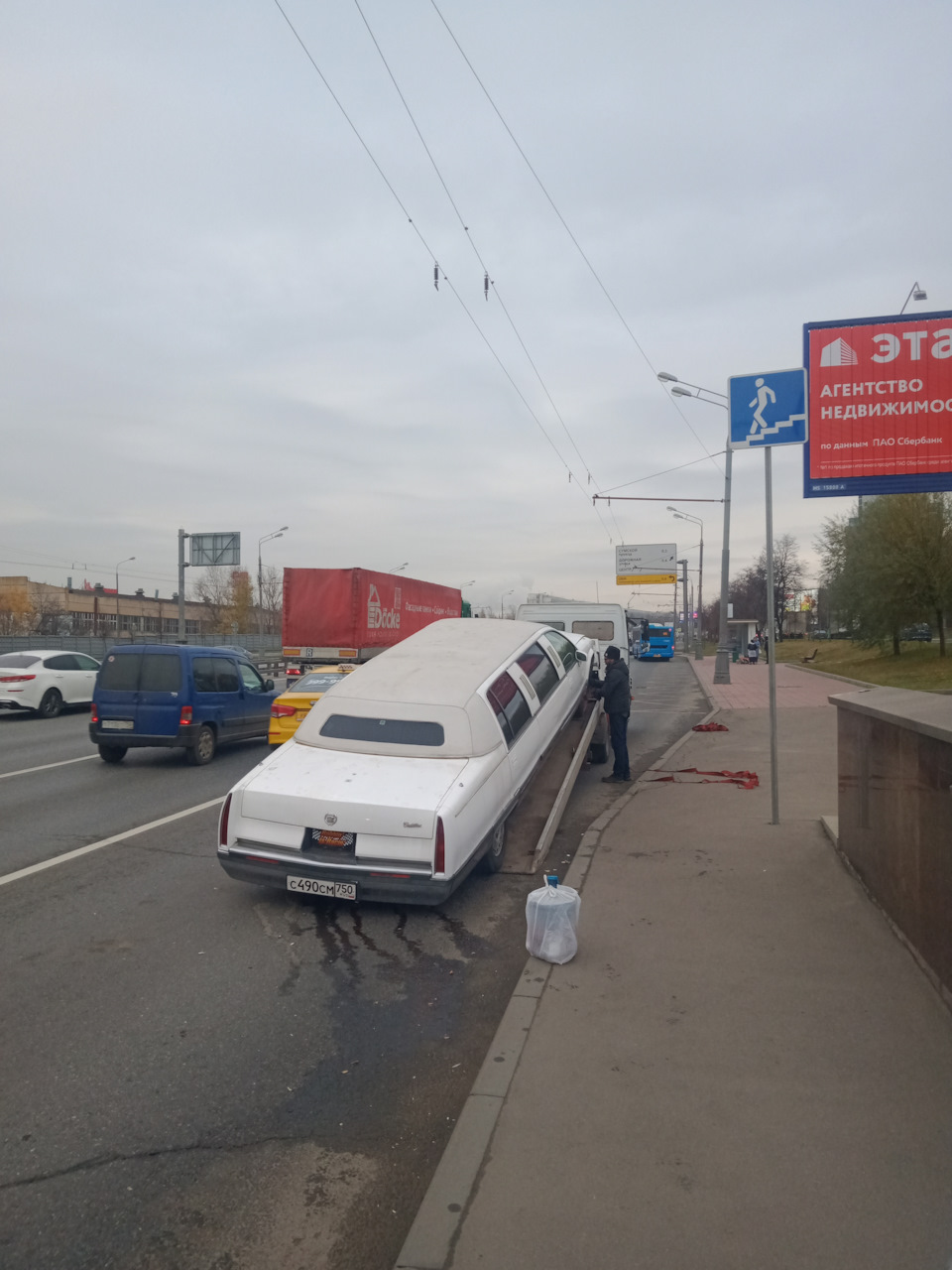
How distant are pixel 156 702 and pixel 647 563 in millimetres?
49861

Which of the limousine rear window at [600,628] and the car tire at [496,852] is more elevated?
the limousine rear window at [600,628]

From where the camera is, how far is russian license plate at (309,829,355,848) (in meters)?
5.84

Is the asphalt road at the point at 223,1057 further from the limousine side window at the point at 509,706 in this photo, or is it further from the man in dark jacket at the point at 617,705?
the man in dark jacket at the point at 617,705

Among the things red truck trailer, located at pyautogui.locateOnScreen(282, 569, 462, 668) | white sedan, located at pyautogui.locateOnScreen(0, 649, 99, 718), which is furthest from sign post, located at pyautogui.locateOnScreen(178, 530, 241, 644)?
white sedan, located at pyautogui.locateOnScreen(0, 649, 99, 718)

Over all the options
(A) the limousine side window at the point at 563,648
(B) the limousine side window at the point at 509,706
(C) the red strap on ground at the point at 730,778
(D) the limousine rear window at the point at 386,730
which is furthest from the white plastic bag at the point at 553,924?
(C) the red strap on ground at the point at 730,778

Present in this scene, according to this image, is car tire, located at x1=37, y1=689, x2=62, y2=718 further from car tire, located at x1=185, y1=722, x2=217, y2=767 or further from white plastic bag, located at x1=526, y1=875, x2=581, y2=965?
white plastic bag, located at x1=526, y1=875, x2=581, y2=965

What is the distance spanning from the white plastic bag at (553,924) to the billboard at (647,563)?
55006 millimetres

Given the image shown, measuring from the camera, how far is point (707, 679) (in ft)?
105

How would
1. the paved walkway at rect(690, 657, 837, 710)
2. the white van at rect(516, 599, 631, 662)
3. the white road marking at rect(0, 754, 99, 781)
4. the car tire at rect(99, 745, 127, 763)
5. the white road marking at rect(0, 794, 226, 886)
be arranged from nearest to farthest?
the white road marking at rect(0, 794, 226, 886) < the white road marking at rect(0, 754, 99, 781) < the car tire at rect(99, 745, 127, 763) < the white van at rect(516, 599, 631, 662) < the paved walkway at rect(690, 657, 837, 710)

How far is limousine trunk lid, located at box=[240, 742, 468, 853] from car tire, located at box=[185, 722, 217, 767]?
665cm

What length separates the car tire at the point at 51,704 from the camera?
2009cm

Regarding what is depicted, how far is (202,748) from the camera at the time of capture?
1298 centimetres

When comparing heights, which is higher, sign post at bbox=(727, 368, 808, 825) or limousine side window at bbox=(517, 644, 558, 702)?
sign post at bbox=(727, 368, 808, 825)

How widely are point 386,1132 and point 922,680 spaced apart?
81.7 ft
